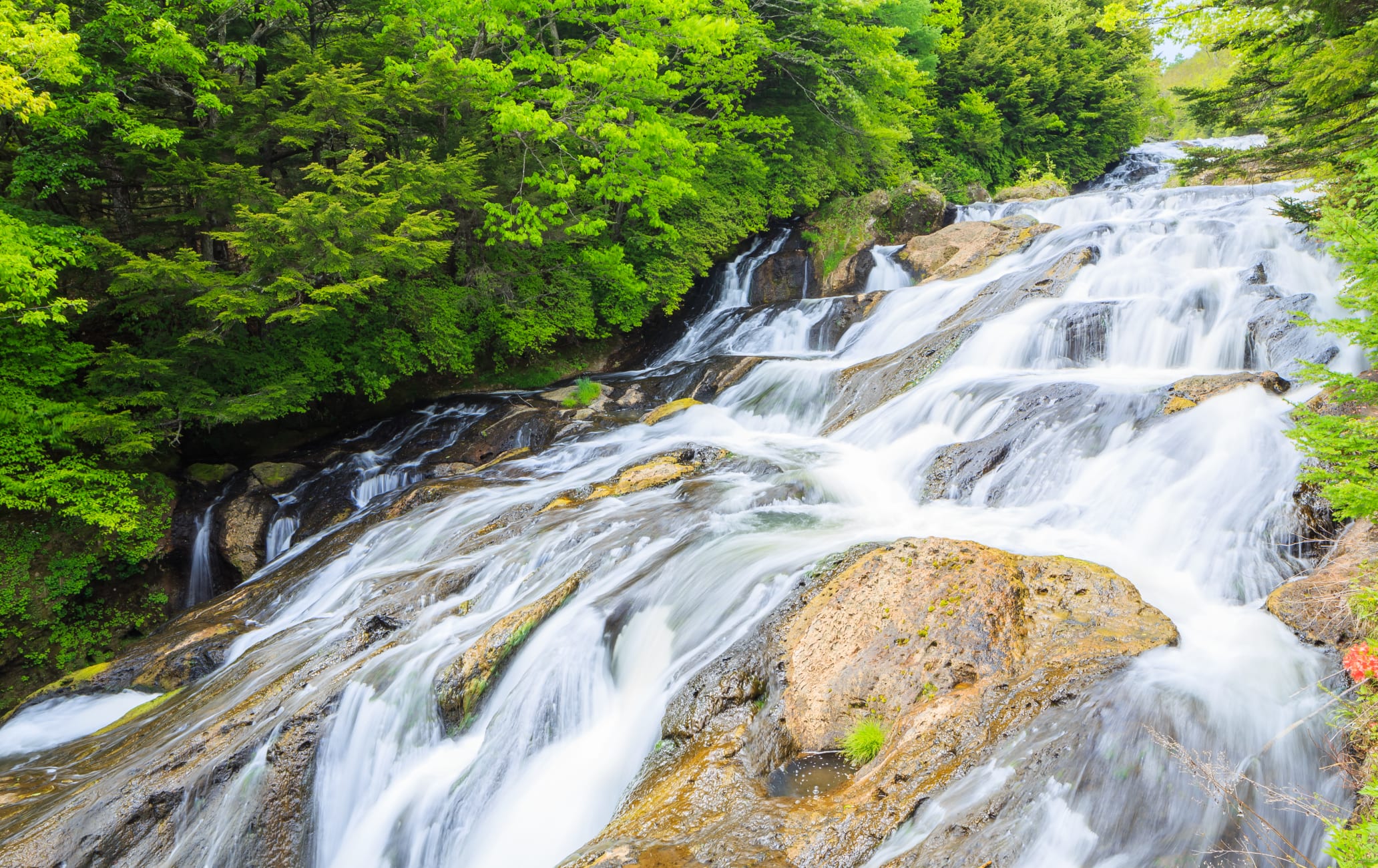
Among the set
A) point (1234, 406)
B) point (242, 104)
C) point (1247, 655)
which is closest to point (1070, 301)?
point (1234, 406)

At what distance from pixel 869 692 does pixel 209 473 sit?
10669mm

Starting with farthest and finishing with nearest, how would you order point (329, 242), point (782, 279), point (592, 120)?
point (782, 279) < point (592, 120) < point (329, 242)

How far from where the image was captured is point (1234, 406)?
614 centimetres

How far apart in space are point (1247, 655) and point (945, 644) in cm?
158

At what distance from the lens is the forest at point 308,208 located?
336 inches

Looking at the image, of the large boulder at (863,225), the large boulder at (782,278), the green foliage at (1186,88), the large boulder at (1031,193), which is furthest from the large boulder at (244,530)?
the large boulder at (1031,193)

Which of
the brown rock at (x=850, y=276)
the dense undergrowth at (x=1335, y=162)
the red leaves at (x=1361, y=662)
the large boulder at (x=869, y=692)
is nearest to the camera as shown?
the red leaves at (x=1361, y=662)

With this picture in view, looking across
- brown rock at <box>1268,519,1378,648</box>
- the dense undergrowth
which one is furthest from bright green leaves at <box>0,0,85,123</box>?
brown rock at <box>1268,519,1378,648</box>

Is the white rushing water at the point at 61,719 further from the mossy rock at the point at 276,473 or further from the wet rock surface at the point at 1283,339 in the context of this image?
the wet rock surface at the point at 1283,339

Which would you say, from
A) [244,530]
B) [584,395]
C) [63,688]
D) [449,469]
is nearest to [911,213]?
[584,395]

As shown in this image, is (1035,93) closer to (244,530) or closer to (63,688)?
(244,530)

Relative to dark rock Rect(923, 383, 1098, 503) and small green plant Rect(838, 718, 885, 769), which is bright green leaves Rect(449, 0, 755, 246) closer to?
dark rock Rect(923, 383, 1098, 503)

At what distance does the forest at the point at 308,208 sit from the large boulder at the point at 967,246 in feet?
9.42

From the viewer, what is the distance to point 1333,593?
3807mm
